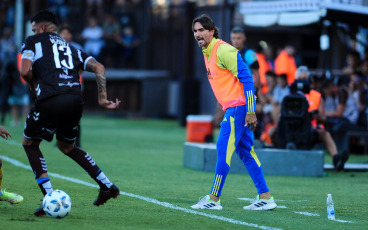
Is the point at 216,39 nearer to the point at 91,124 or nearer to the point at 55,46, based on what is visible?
the point at 55,46

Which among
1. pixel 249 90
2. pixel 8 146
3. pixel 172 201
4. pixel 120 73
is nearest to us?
pixel 249 90

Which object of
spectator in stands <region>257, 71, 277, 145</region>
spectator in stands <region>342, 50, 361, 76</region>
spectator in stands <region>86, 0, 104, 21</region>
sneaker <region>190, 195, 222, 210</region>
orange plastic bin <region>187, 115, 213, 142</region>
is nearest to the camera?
sneaker <region>190, 195, 222, 210</region>

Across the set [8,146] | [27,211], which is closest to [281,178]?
[27,211]

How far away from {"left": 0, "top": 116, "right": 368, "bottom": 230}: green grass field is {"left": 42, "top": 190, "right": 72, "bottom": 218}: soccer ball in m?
→ 0.08

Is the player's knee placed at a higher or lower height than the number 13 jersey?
lower

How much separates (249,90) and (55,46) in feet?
6.71

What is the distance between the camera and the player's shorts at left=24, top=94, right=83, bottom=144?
722 cm

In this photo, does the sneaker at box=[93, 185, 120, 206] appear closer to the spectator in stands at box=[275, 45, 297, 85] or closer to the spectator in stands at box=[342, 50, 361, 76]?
the spectator in stands at box=[342, 50, 361, 76]

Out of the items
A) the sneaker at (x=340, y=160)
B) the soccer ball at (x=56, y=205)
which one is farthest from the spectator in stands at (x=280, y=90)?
the soccer ball at (x=56, y=205)

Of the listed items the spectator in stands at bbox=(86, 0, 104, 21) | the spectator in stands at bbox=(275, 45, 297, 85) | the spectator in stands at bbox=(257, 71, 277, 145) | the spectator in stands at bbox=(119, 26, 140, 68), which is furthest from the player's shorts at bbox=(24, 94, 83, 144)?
the spectator in stands at bbox=(86, 0, 104, 21)

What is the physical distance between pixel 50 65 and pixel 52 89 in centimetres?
23

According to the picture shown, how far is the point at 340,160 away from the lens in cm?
1248

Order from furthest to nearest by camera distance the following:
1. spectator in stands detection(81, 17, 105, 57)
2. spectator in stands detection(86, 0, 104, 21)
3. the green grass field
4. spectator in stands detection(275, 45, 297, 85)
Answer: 1. spectator in stands detection(86, 0, 104, 21)
2. spectator in stands detection(81, 17, 105, 57)
3. spectator in stands detection(275, 45, 297, 85)
4. the green grass field

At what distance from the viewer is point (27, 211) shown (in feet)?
24.9
